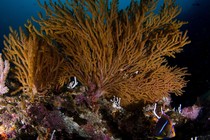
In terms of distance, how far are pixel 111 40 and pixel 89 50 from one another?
0.46m

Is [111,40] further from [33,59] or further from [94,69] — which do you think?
[33,59]

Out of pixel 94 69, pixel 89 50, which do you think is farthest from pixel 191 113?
pixel 89 50

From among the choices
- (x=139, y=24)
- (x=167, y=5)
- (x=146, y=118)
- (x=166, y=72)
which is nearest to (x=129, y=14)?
(x=139, y=24)

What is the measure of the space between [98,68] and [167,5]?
1.97m

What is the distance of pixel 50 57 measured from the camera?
12.0ft

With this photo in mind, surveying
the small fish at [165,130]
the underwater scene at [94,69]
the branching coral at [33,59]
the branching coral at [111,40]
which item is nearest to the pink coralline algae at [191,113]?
the underwater scene at [94,69]

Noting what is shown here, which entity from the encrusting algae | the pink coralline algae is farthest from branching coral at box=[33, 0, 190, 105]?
the pink coralline algae

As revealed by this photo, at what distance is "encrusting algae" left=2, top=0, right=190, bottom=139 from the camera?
11.3 feet

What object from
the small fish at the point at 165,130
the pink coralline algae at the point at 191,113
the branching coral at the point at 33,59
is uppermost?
the branching coral at the point at 33,59

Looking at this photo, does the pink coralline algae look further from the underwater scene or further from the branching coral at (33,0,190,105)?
the branching coral at (33,0,190,105)

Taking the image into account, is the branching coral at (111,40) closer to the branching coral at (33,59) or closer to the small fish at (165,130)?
the branching coral at (33,59)

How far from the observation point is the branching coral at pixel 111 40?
3.63 metres

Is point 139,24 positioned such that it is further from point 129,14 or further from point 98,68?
point 98,68

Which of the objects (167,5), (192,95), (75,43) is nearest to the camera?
(75,43)
